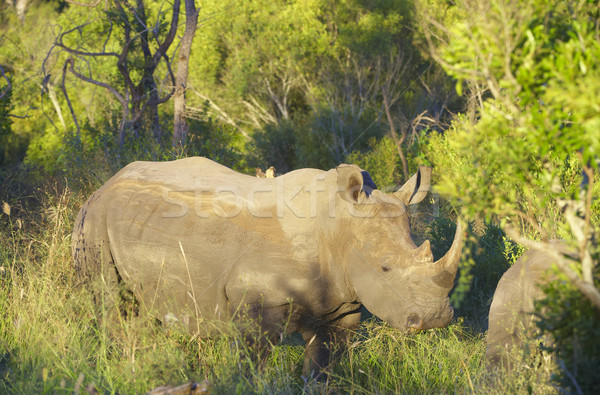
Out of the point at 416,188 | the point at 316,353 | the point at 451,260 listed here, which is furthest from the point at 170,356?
the point at 416,188

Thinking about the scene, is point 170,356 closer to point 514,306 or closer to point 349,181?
point 349,181

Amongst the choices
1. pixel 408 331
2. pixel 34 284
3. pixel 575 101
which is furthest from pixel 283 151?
pixel 575 101

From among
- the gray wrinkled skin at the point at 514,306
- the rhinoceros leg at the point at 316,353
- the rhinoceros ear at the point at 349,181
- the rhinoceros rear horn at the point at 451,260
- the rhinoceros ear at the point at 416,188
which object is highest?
the rhinoceros ear at the point at 349,181

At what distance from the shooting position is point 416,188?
468 cm

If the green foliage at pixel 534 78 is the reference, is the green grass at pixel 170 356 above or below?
below

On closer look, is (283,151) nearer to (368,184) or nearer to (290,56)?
(290,56)

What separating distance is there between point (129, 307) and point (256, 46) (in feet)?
55.0

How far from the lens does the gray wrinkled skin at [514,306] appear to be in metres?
3.86

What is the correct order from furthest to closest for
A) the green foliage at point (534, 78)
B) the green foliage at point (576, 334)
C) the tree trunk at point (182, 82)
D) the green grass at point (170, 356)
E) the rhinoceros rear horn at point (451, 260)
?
the tree trunk at point (182, 82)
the rhinoceros rear horn at point (451, 260)
the green grass at point (170, 356)
the green foliage at point (576, 334)
the green foliage at point (534, 78)

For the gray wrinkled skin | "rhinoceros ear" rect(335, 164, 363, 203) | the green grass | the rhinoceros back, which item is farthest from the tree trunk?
the gray wrinkled skin

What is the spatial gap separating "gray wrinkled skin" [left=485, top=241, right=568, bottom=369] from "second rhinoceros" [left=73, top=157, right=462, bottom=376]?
0.33 m

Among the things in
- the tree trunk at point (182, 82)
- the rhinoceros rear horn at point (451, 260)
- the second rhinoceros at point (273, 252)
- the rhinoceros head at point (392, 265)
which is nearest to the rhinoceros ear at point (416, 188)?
the second rhinoceros at point (273, 252)

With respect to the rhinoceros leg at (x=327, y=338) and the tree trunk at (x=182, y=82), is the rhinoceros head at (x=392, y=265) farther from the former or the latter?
the tree trunk at (x=182, y=82)

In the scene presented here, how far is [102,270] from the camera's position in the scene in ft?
14.5
